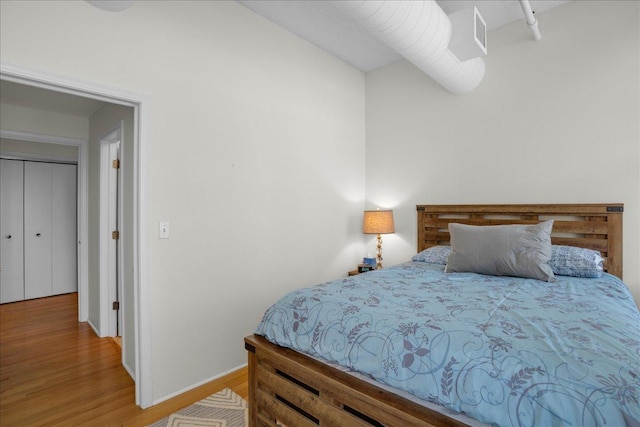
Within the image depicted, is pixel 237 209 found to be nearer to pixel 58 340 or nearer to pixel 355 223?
pixel 355 223

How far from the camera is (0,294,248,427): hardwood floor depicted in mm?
2037

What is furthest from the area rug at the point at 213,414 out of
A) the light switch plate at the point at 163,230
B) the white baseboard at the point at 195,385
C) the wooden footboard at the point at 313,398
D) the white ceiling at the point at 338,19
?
the white ceiling at the point at 338,19

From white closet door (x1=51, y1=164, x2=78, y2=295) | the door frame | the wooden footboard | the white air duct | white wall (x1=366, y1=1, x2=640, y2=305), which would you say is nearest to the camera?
the wooden footboard

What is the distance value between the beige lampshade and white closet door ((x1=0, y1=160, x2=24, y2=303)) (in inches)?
189

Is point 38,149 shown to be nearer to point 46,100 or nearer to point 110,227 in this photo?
point 46,100

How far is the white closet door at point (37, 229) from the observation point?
4668 mm

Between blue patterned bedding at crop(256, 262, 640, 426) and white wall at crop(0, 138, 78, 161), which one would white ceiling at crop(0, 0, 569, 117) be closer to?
white wall at crop(0, 138, 78, 161)

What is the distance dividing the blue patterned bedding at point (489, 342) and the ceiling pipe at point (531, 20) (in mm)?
1832

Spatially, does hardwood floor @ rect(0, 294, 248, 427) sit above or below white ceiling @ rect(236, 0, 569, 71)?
below

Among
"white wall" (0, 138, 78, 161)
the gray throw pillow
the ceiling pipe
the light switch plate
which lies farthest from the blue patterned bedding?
"white wall" (0, 138, 78, 161)

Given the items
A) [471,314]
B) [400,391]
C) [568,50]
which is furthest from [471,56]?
[400,391]

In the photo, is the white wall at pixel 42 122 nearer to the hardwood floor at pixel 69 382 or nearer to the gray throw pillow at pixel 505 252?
the hardwood floor at pixel 69 382

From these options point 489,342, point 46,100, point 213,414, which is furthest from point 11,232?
point 489,342

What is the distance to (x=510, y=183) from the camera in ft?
9.45
